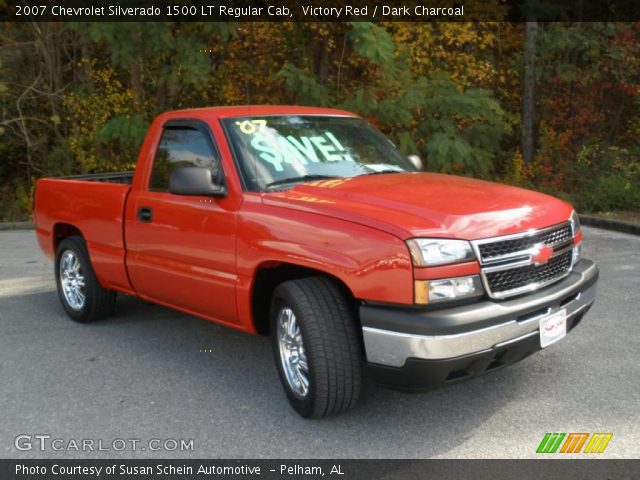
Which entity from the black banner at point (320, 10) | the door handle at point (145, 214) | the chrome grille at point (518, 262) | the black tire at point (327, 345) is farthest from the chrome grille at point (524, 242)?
the black banner at point (320, 10)

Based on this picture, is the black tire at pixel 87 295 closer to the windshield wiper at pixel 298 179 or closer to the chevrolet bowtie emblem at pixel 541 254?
the windshield wiper at pixel 298 179

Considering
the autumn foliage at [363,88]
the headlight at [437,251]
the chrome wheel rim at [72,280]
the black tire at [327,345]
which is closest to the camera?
the headlight at [437,251]

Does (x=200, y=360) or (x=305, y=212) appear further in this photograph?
(x=200, y=360)

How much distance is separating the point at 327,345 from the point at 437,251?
765 millimetres

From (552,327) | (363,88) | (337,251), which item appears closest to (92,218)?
(337,251)

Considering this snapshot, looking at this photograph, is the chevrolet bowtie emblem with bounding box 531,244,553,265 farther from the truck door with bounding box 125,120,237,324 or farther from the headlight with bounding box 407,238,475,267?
the truck door with bounding box 125,120,237,324

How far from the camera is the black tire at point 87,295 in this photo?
5852 millimetres

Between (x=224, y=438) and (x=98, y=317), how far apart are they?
109 inches

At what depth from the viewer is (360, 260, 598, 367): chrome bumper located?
3.29m

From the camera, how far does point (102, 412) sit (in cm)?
405

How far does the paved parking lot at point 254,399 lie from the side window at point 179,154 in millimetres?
1329

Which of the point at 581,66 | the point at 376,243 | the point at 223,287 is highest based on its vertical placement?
the point at 581,66

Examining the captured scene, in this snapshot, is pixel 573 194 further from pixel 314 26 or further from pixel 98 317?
pixel 98 317

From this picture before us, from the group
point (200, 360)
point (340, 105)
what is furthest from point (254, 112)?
point (340, 105)
